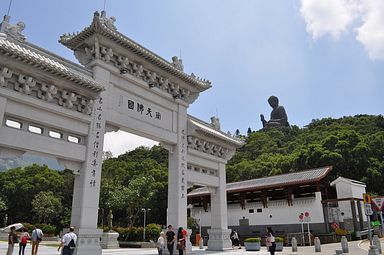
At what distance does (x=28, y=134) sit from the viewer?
1072 centimetres

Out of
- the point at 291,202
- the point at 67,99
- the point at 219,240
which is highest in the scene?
the point at 67,99

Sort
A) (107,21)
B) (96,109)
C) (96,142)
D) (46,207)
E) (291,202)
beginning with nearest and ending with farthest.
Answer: (96,142) → (96,109) → (107,21) → (291,202) → (46,207)

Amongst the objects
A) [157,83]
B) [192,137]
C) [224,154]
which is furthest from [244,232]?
[157,83]

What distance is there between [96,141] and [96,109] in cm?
128

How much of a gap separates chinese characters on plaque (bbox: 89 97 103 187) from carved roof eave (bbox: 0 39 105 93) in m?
0.86

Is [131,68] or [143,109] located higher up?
[131,68]

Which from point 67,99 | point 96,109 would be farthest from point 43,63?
point 96,109

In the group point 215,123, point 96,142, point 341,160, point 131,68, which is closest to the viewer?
point 96,142

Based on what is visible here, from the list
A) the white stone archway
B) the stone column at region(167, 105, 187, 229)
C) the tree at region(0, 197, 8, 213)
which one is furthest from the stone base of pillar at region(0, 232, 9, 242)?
the stone column at region(167, 105, 187, 229)

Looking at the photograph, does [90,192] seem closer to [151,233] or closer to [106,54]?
[106,54]

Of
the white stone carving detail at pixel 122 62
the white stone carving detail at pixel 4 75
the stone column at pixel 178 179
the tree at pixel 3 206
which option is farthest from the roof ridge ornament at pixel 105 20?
the tree at pixel 3 206

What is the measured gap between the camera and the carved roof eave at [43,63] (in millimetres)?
9992

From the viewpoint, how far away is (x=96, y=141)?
12586 millimetres

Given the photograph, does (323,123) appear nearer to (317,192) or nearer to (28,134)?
(317,192)
